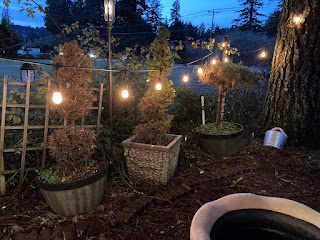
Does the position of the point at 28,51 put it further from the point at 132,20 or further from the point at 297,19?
the point at 132,20

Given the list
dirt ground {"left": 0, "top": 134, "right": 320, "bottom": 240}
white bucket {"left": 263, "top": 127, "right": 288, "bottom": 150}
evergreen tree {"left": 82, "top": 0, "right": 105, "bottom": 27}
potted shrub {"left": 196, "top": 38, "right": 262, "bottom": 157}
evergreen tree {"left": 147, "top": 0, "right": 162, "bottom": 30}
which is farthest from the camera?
evergreen tree {"left": 147, "top": 0, "right": 162, "bottom": 30}

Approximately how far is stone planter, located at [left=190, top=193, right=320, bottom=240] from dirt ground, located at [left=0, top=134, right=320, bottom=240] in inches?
43.8

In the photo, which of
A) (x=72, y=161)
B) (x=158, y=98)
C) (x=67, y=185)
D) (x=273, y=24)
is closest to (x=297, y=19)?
(x=158, y=98)

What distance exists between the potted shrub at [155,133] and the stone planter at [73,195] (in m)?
0.62

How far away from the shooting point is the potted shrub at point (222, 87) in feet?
12.6

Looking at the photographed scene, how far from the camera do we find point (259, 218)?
1.32 m

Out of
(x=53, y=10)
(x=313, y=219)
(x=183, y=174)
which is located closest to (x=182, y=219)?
(x=183, y=174)

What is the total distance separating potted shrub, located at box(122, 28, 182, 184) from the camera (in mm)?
3062

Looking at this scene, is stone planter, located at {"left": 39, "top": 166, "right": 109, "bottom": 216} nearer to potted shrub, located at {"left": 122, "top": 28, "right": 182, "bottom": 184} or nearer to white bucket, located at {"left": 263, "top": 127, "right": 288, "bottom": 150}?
potted shrub, located at {"left": 122, "top": 28, "right": 182, "bottom": 184}

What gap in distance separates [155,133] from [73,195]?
1.23 meters

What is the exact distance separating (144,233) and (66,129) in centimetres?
132

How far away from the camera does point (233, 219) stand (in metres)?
1.29

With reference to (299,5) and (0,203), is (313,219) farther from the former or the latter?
(299,5)

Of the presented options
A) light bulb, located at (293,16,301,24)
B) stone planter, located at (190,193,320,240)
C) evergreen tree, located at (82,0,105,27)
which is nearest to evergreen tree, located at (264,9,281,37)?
evergreen tree, located at (82,0,105,27)
